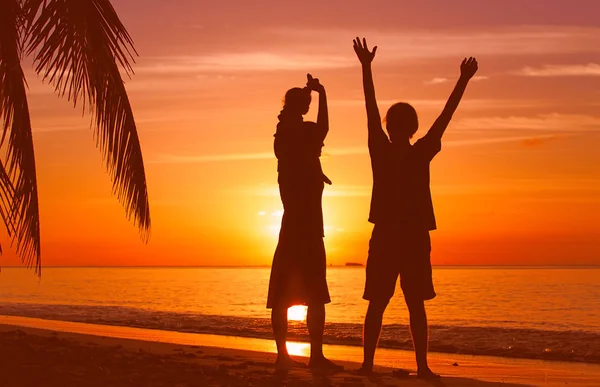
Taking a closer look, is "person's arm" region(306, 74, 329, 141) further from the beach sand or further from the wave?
the wave

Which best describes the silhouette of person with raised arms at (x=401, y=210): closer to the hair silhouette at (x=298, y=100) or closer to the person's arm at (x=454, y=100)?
the person's arm at (x=454, y=100)

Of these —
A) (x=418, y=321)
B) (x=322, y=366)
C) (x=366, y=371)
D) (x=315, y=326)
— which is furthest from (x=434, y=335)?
(x=418, y=321)

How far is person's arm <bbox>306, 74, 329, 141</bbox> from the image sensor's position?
6.97 metres

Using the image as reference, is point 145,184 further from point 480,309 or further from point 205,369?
point 480,309

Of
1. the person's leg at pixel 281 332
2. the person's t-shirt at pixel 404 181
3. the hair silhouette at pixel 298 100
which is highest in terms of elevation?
the hair silhouette at pixel 298 100

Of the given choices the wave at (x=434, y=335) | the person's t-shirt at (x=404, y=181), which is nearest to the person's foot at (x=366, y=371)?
the person's t-shirt at (x=404, y=181)

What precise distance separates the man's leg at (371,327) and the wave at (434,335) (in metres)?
5.37

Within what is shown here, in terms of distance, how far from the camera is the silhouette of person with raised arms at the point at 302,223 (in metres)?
7.00

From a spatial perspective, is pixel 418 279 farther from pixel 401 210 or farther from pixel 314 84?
pixel 314 84

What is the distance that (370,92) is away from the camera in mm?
6512

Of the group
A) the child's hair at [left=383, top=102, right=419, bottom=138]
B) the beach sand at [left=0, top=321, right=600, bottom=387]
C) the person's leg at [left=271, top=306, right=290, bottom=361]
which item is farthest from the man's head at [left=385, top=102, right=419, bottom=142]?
the beach sand at [left=0, top=321, right=600, bottom=387]

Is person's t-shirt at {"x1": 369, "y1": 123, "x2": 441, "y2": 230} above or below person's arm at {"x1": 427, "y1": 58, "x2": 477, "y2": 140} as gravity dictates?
below

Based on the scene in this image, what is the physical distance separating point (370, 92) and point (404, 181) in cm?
75

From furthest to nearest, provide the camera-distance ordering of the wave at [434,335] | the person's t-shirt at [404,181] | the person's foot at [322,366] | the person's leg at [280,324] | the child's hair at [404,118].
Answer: the wave at [434,335] < the person's leg at [280,324] < the person's foot at [322,366] < the child's hair at [404,118] < the person's t-shirt at [404,181]
